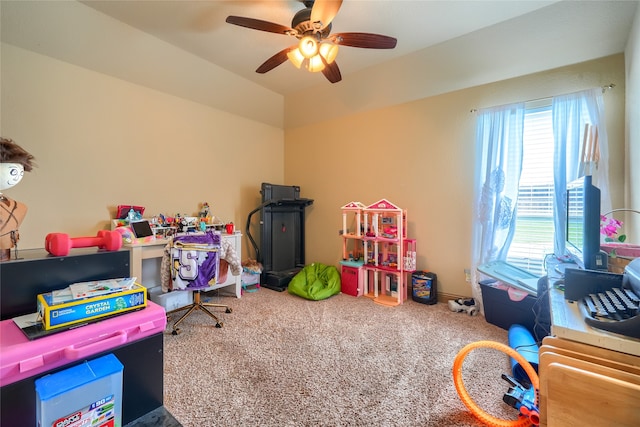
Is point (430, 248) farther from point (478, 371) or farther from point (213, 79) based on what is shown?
point (213, 79)

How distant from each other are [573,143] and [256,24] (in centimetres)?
281

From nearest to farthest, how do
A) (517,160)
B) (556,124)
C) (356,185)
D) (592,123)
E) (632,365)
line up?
(632,365), (592,123), (556,124), (517,160), (356,185)

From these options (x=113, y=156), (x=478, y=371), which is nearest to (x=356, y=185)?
(x=478, y=371)

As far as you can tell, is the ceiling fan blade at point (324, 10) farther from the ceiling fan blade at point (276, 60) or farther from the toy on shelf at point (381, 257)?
the toy on shelf at point (381, 257)

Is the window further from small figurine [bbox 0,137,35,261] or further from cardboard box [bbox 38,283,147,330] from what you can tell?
small figurine [bbox 0,137,35,261]

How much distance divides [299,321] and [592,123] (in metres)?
3.10

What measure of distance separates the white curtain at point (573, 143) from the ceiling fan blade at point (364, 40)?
5.37 feet

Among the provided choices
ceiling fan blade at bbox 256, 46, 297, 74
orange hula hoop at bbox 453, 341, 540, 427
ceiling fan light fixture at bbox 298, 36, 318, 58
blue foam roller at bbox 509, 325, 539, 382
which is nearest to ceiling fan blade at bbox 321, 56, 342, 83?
ceiling fan light fixture at bbox 298, 36, 318, 58

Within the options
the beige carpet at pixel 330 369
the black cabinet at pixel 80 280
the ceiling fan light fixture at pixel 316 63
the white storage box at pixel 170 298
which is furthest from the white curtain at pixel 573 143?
the white storage box at pixel 170 298

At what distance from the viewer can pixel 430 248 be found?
3197 millimetres

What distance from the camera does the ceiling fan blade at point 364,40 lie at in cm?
204

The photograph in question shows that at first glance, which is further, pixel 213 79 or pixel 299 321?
pixel 213 79

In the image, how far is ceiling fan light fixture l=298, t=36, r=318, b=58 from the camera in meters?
2.04

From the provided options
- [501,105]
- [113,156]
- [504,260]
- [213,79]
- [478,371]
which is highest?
[213,79]
